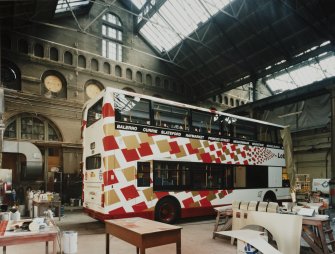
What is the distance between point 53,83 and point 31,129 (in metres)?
2.87

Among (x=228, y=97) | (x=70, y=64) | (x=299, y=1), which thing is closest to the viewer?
(x=299, y=1)

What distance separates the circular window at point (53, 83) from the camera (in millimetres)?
16723

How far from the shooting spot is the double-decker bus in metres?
8.49

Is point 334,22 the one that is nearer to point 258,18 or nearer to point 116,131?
point 258,18

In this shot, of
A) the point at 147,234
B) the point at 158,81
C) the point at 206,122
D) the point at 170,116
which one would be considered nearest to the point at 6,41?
the point at 158,81

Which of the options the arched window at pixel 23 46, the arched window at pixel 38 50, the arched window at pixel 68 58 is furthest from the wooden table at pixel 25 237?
the arched window at pixel 68 58

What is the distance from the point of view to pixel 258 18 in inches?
628

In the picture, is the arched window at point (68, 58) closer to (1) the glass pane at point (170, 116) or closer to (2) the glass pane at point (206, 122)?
(1) the glass pane at point (170, 116)

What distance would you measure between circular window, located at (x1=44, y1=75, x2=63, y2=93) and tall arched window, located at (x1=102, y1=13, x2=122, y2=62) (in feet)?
11.5

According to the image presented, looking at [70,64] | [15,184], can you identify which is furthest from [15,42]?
[15,184]

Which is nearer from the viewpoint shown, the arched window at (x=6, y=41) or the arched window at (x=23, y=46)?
the arched window at (x=6, y=41)

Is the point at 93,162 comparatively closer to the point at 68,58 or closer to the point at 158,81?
the point at 68,58

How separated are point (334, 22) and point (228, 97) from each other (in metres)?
11.1

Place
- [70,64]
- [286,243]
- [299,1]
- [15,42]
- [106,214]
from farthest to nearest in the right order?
[70,64], [15,42], [299,1], [106,214], [286,243]
